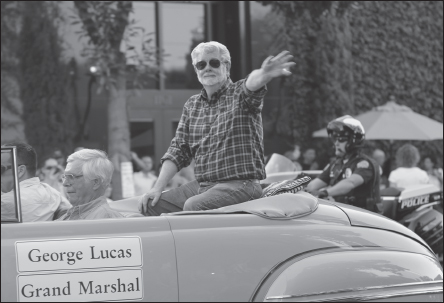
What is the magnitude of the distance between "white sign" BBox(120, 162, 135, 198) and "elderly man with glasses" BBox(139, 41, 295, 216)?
526 cm

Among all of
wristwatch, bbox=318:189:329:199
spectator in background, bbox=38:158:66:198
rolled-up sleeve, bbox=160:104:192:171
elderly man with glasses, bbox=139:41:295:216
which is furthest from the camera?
spectator in background, bbox=38:158:66:198

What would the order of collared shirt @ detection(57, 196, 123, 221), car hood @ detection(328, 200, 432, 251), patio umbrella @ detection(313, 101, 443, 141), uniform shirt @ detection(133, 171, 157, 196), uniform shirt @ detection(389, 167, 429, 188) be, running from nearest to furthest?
car hood @ detection(328, 200, 432, 251) → collared shirt @ detection(57, 196, 123, 221) → uniform shirt @ detection(389, 167, 429, 188) → uniform shirt @ detection(133, 171, 157, 196) → patio umbrella @ detection(313, 101, 443, 141)

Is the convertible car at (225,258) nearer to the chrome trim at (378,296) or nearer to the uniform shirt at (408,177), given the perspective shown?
the chrome trim at (378,296)

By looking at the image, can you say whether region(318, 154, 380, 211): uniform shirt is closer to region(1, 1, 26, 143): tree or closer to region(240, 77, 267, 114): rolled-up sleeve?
region(240, 77, 267, 114): rolled-up sleeve

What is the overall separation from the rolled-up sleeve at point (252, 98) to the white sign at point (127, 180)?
5.60 metres

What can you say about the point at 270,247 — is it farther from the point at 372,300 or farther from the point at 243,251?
the point at 372,300

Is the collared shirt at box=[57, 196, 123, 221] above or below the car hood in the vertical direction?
above

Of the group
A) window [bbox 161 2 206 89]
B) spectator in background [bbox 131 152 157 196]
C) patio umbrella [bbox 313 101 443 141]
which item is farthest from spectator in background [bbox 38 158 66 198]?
window [bbox 161 2 206 89]

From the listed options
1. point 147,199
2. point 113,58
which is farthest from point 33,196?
point 113,58

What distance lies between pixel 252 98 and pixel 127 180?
19.4 ft

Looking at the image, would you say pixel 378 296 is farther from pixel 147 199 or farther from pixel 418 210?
pixel 418 210

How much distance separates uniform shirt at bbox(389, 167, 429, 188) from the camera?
877 cm

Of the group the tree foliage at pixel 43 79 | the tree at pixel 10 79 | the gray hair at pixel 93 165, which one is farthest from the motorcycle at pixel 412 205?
the tree at pixel 10 79

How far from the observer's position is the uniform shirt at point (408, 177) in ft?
28.8
